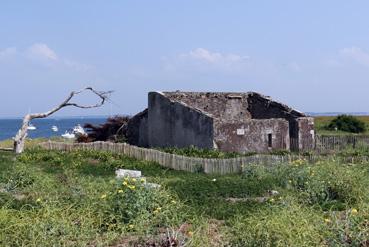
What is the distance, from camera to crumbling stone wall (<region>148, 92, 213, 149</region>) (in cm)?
3100

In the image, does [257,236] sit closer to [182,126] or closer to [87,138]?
[182,126]

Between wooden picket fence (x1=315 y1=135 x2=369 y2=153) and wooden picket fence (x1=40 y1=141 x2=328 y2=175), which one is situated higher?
wooden picket fence (x1=315 y1=135 x2=369 y2=153)

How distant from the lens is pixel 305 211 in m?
9.05

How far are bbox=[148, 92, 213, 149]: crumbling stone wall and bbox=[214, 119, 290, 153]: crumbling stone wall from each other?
66 centimetres

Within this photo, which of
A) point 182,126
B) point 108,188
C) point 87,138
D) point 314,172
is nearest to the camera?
point 108,188

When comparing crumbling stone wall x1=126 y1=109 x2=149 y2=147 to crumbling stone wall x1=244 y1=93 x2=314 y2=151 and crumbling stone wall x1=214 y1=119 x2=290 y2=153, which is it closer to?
crumbling stone wall x1=244 y1=93 x2=314 y2=151

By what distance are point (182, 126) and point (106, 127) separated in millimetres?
8140

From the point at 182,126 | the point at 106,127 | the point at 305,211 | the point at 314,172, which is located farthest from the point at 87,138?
the point at 305,211

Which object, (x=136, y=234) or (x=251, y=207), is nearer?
(x=136, y=234)

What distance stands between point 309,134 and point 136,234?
26.6 m

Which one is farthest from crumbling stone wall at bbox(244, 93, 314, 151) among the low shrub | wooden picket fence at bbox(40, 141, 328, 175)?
the low shrub

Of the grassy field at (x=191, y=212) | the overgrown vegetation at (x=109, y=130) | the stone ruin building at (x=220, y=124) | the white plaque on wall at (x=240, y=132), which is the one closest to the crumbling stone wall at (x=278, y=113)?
the stone ruin building at (x=220, y=124)

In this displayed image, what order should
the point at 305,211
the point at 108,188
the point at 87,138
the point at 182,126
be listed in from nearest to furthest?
the point at 305,211
the point at 108,188
the point at 182,126
the point at 87,138

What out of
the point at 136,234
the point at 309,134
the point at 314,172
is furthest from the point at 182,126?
the point at 136,234
